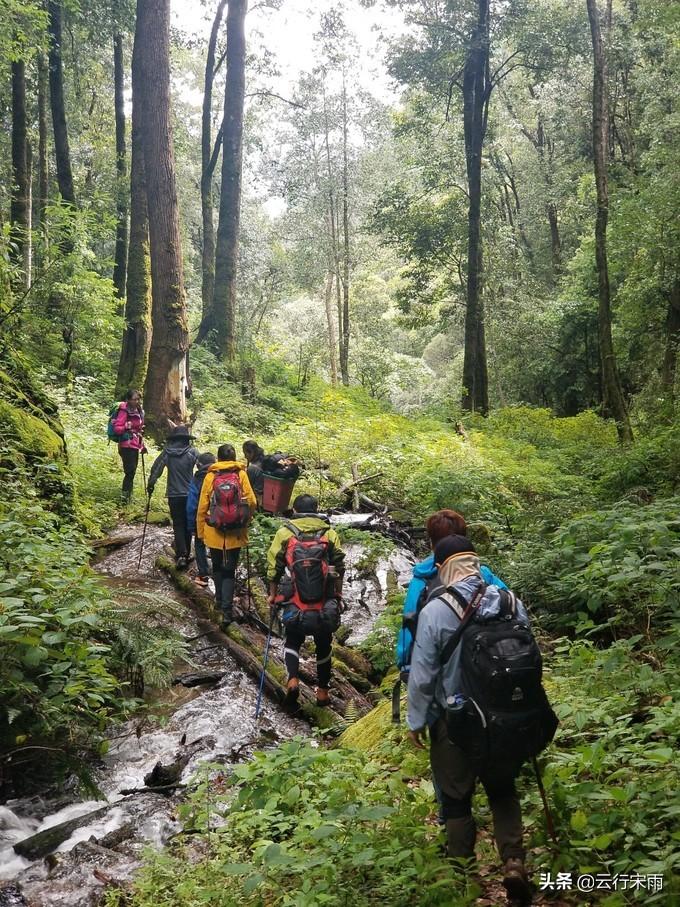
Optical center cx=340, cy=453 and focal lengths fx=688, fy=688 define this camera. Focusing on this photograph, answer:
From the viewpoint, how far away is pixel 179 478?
30.3ft

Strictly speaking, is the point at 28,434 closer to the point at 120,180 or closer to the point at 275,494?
the point at 275,494

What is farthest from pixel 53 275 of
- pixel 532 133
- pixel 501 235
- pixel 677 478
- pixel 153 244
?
pixel 532 133

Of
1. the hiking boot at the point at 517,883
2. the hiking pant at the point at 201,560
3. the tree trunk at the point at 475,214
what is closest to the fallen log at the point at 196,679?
the hiking pant at the point at 201,560

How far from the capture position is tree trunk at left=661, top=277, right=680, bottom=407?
22.1 metres

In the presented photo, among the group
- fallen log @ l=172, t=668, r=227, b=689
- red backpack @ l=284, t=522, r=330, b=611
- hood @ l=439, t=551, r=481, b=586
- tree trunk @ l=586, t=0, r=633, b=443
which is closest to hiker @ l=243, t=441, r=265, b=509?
red backpack @ l=284, t=522, r=330, b=611

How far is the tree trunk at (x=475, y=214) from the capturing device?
74.1ft

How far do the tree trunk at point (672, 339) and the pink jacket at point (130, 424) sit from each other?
55.8 ft

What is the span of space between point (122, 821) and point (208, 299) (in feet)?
68.6

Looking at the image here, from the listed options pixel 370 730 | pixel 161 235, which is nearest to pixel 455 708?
pixel 370 730

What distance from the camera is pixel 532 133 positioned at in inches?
1496

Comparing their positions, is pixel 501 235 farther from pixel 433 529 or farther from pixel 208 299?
pixel 433 529

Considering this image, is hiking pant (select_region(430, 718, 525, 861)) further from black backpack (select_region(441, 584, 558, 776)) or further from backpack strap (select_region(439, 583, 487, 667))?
backpack strap (select_region(439, 583, 487, 667))

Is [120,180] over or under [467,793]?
over

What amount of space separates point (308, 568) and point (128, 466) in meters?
6.27
